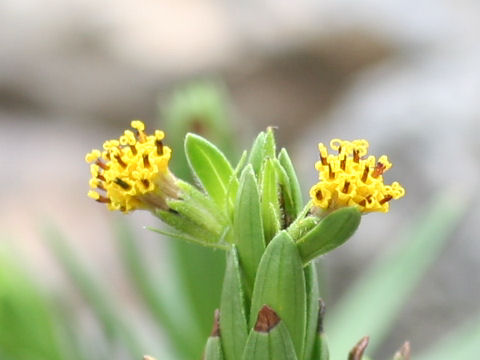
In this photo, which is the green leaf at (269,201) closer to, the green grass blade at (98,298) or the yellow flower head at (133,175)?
the yellow flower head at (133,175)

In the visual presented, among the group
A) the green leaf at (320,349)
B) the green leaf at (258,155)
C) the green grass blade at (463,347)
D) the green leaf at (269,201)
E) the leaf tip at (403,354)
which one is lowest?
the leaf tip at (403,354)

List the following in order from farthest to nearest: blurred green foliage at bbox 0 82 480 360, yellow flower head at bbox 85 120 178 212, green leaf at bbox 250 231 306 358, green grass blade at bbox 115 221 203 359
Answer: green grass blade at bbox 115 221 203 359, blurred green foliage at bbox 0 82 480 360, yellow flower head at bbox 85 120 178 212, green leaf at bbox 250 231 306 358

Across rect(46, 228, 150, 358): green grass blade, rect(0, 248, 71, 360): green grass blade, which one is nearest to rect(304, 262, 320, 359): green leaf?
rect(0, 248, 71, 360): green grass blade

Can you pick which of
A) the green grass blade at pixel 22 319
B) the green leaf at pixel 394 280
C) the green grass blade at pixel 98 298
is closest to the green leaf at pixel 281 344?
the green grass blade at pixel 22 319

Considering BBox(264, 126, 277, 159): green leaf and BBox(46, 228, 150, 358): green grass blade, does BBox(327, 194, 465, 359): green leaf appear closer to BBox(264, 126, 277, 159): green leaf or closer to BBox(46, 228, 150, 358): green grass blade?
BBox(46, 228, 150, 358): green grass blade

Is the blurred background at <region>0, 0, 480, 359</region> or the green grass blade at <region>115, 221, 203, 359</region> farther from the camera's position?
the blurred background at <region>0, 0, 480, 359</region>

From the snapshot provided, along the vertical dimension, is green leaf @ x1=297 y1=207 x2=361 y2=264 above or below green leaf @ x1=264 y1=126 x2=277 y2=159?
below
